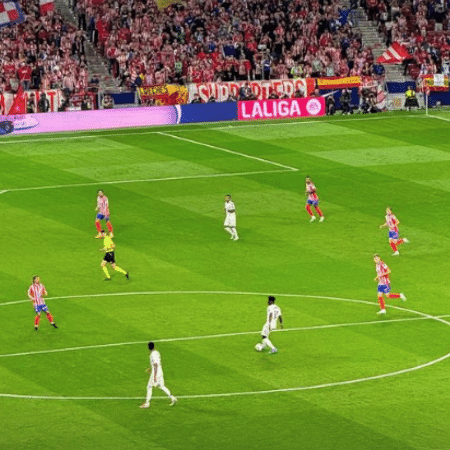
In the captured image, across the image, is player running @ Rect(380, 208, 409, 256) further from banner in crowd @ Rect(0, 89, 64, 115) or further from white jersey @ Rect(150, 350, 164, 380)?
banner in crowd @ Rect(0, 89, 64, 115)

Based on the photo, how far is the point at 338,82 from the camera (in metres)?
96.1

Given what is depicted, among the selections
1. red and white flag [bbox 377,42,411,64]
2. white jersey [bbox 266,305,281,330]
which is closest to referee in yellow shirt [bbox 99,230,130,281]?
white jersey [bbox 266,305,281,330]

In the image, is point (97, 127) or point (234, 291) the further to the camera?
point (97, 127)

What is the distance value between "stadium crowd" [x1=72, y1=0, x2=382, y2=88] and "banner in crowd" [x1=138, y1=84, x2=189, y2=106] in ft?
3.32

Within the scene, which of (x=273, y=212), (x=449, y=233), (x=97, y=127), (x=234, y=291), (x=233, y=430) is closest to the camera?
(x=233, y=430)

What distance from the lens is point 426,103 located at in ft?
316

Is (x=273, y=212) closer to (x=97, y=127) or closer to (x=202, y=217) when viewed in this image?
(x=202, y=217)

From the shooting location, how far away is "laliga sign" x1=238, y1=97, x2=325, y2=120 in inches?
3639

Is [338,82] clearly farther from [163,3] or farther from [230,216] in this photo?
[230,216]

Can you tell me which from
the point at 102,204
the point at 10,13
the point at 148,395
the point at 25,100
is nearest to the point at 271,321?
the point at 148,395

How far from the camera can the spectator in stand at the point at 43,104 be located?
8762 cm

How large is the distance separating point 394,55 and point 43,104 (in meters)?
24.9

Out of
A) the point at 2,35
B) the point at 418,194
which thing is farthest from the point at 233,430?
the point at 2,35

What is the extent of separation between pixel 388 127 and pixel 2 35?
2448cm
